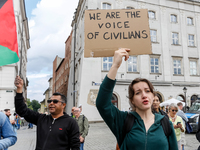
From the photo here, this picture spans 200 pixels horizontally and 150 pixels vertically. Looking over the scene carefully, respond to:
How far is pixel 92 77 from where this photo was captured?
23188 millimetres

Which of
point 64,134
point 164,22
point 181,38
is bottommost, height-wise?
point 64,134

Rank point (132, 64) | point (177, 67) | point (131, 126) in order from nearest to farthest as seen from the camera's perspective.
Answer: point (131, 126)
point (132, 64)
point (177, 67)

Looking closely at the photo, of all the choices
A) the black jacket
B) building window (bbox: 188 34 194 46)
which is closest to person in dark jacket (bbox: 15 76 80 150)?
the black jacket

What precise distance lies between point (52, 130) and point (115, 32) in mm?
1861

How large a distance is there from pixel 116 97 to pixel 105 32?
21.1 metres

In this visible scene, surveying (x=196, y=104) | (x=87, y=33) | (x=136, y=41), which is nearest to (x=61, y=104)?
(x=87, y=33)

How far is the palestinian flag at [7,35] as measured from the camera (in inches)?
114

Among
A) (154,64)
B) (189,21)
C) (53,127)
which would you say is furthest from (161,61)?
(53,127)

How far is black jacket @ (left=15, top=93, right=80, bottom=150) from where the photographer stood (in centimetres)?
318

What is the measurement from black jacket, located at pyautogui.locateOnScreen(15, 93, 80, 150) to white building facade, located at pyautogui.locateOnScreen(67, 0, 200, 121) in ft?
63.6

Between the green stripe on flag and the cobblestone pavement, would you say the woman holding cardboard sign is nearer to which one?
the green stripe on flag

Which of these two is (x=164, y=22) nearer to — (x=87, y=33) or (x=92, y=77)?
(x=92, y=77)

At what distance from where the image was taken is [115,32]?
2.72m

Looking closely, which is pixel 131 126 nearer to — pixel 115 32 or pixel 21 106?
pixel 115 32
